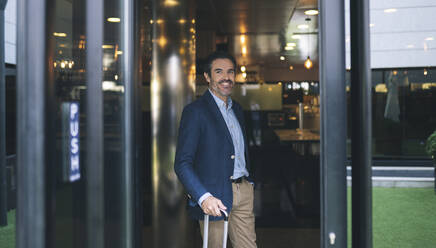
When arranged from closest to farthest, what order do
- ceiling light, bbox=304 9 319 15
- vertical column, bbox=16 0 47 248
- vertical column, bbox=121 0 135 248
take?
1. vertical column, bbox=16 0 47 248
2. vertical column, bbox=121 0 135 248
3. ceiling light, bbox=304 9 319 15

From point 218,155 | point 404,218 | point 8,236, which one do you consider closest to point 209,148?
point 218,155

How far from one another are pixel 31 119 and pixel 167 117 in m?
2.89

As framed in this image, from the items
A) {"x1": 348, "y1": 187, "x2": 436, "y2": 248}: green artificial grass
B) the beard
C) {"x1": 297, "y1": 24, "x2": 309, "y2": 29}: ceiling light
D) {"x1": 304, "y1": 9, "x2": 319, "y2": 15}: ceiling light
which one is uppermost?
{"x1": 297, "y1": 24, "x2": 309, "y2": 29}: ceiling light

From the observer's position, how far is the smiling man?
Result: 246 centimetres

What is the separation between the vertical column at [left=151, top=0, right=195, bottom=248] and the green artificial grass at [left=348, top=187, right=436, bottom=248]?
7.31 feet

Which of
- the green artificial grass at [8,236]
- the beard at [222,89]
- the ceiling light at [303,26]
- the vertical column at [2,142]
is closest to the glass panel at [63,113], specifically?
the beard at [222,89]

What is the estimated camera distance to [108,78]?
182cm

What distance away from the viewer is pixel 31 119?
4.50ft

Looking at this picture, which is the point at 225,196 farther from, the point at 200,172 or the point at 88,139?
the point at 88,139

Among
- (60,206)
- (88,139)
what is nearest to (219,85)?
(88,139)

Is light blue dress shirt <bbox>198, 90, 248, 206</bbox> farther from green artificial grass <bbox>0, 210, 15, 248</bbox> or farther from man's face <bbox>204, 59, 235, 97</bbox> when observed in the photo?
green artificial grass <bbox>0, 210, 15, 248</bbox>

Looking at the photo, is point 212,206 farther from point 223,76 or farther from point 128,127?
point 223,76

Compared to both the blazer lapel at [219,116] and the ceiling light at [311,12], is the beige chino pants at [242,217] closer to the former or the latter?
the blazer lapel at [219,116]

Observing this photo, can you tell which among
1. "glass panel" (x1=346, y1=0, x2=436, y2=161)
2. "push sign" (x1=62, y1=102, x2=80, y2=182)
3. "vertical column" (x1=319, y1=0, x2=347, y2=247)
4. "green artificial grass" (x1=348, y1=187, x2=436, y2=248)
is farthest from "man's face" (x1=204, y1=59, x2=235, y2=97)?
"glass panel" (x1=346, y1=0, x2=436, y2=161)
